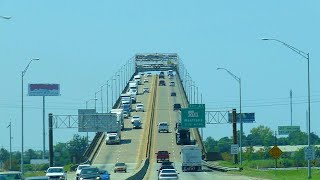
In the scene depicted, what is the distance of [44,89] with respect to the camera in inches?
5640

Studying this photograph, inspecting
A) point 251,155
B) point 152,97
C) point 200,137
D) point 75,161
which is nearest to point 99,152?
point 75,161

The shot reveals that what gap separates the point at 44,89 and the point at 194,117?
37.4 meters

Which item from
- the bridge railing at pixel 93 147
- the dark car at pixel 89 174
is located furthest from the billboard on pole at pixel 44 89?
the dark car at pixel 89 174

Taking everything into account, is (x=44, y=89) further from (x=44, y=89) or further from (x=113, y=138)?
(x=113, y=138)

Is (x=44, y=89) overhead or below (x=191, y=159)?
overhead

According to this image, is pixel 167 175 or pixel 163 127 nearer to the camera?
pixel 167 175

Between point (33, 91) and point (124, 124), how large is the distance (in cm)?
1638

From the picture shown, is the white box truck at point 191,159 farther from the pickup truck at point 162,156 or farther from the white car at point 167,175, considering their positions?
the white car at point 167,175

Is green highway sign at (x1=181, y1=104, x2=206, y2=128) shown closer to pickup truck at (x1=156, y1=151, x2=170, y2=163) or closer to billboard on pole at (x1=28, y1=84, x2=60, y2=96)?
pickup truck at (x1=156, y1=151, x2=170, y2=163)

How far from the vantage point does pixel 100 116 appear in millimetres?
119000

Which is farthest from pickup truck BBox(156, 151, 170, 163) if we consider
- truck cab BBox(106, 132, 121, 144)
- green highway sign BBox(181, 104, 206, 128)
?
truck cab BBox(106, 132, 121, 144)

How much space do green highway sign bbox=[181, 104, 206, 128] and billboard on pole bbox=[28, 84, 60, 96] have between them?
34.6m

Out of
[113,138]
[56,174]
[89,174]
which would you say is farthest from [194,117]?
[89,174]

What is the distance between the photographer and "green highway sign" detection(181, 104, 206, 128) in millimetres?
113356
